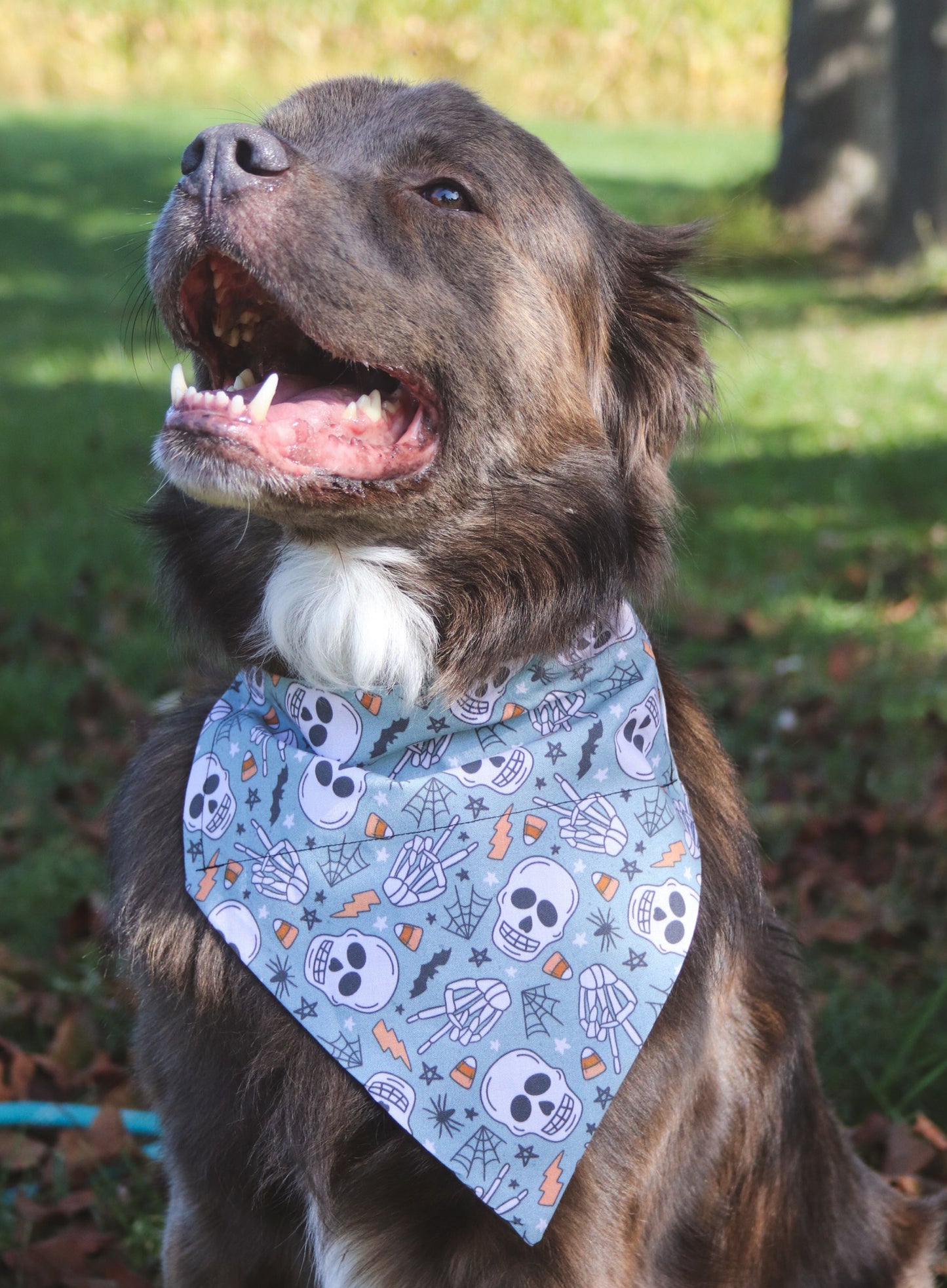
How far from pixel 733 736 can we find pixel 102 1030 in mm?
2286

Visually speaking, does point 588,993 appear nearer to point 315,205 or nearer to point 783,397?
point 315,205

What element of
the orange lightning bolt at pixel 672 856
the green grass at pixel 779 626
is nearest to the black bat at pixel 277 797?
the orange lightning bolt at pixel 672 856

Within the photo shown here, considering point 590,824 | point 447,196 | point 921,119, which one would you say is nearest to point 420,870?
point 590,824

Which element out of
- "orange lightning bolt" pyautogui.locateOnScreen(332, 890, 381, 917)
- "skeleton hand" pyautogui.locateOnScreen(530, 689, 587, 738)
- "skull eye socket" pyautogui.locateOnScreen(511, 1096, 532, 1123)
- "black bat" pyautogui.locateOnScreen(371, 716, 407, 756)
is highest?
"skeleton hand" pyautogui.locateOnScreen(530, 689, 587, 738)

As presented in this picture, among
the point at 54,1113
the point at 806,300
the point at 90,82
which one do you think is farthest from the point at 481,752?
the point at 90,82

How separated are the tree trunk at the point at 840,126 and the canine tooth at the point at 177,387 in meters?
12.0

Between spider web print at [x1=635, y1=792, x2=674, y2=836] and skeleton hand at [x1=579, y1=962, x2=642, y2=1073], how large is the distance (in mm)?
250

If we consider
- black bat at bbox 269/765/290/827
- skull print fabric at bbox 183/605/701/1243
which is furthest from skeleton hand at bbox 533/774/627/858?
black bat at bbox 269/765/290/827

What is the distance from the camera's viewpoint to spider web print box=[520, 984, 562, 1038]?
2.25 m

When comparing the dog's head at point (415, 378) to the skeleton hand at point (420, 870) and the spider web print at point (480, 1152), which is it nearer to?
the skeleton hand at point (420, 870)

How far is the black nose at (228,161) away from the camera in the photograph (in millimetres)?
2178

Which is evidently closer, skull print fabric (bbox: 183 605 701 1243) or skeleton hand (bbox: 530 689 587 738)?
skull print fabric (bbox: 183 605 701 1243)

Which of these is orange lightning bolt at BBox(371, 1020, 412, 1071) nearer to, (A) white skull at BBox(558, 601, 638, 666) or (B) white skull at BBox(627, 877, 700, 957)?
(B) white skull at BBox(627, 877, 700, 957)

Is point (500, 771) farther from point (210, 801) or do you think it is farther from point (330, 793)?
point (210, 801)
